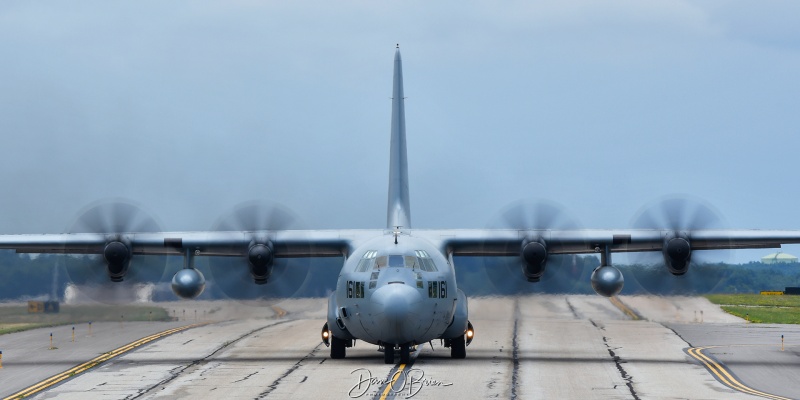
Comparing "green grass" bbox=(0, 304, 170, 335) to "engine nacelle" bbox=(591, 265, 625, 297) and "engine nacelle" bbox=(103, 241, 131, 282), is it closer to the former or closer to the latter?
"engine nacelle" bbox=(103, 241, 131, 282)

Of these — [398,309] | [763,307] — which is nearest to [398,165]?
[398,309]

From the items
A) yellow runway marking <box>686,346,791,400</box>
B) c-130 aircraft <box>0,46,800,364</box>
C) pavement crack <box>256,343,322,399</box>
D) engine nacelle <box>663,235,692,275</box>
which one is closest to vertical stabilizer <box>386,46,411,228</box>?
c-130 aircraft <box>0,46,800,364</box>

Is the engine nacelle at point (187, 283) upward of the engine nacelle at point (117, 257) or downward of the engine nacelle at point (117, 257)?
downward

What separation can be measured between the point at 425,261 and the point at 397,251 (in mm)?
895

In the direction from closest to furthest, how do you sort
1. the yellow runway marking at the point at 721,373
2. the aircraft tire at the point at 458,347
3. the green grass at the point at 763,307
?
the yellow runway marking at the point at 721,373
the aircraft tire at the point at 458,347
the green grass at the point at 763,307

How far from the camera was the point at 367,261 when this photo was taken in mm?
32656

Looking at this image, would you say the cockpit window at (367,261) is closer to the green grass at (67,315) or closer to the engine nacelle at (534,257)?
the engine nacelle at (534,257)

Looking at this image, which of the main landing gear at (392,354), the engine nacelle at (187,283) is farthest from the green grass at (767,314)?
the engine nacelle at (187,283)

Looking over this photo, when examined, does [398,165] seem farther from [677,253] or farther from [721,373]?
[721,373]

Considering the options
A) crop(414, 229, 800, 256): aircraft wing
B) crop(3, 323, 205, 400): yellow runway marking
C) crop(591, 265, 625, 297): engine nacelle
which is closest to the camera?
crop(3, 323, 205, 400): yellow runway marking

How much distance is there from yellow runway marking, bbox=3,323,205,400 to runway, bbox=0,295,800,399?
44 cm

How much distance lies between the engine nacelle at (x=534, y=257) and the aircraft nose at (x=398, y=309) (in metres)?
6.11

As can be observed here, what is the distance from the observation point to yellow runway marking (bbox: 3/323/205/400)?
1133 inches

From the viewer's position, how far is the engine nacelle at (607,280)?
1441 inches
